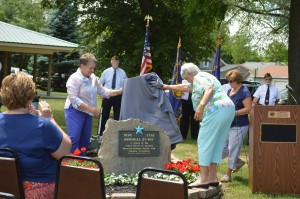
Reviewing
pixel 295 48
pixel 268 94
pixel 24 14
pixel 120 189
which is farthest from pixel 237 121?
pixel 24 14

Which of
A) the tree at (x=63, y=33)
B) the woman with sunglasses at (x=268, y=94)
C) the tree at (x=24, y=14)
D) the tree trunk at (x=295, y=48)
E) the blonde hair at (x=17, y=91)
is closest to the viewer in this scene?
the blonde hair at (x=17, y=91)

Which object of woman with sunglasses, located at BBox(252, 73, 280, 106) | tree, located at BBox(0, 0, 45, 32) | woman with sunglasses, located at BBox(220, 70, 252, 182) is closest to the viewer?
woman with sunglasses, located at BBox(220, 70, 252, 182)

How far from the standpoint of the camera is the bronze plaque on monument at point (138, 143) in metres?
7.31

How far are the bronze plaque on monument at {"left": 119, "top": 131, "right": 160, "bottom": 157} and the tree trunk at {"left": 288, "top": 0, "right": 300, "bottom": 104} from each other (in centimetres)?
707

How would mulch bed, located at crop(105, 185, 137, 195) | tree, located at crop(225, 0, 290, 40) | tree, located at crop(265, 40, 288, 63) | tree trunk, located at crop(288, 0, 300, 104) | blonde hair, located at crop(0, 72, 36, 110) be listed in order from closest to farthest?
1. blonde hair, located at crop(0, 72, 36, 110)
2. mulch bed, located at crop(105, 185, 137, 195)
3. tree trunk, located at crop(288, 0, 300, 104)
4. tree, located at crop(225, 0, 290, 40)
5. tree, located at crop(265, 40, 288, 63)

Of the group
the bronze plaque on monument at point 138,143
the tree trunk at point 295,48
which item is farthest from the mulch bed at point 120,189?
the tree trunk at point 295,48

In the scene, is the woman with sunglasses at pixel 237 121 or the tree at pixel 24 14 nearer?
the woman with sunglasses at pixel 237 121

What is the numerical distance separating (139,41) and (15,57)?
33191 mm

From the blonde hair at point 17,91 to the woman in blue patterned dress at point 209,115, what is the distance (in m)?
2.70

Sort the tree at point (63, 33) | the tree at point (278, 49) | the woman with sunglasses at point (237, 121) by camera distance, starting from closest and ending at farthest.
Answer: the woman with sunglasses at point (237, 121)
the tree at point (278, 49)
the tree at point (63, 33)

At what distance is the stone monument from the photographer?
7262 mm

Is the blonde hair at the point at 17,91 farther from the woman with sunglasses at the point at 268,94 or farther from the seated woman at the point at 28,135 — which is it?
the woman with sunglasses at the point at 268,94

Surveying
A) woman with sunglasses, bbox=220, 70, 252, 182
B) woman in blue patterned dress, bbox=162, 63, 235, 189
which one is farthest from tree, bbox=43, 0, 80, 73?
woman in blue patterned dress, bbox=162, 63, 235, 189

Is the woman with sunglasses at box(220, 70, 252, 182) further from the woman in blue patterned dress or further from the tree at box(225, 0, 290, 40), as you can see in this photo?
the tree at box(225, 0, 290, 40)
